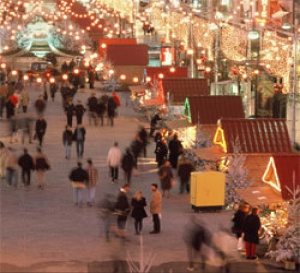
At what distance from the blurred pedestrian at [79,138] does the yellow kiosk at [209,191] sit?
8.09 meters

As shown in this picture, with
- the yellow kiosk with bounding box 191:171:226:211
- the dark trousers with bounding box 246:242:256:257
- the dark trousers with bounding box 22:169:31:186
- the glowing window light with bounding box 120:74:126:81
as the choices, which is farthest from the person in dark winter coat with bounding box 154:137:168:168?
the glowing window light with bounding box 120:74:126:81

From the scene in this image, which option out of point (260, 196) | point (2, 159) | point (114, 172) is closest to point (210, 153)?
point (114, 172)

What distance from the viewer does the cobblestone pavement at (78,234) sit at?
66.4ft

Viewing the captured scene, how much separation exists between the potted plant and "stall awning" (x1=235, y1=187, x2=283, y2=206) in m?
0.96

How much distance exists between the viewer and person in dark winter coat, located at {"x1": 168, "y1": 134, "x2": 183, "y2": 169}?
1210 inches

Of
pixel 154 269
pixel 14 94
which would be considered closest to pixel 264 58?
pixel 14 94

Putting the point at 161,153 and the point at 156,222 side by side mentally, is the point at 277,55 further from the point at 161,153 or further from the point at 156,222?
the point at 156,222

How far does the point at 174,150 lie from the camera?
30844mm

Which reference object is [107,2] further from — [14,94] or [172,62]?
[14,94]

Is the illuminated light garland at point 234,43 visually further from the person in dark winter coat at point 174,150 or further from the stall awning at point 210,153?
the stall awning at point 210,153

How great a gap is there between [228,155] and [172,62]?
3025cm

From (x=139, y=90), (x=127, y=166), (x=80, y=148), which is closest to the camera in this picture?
(x=127, y=166)

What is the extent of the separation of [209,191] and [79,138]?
8340 millimetres

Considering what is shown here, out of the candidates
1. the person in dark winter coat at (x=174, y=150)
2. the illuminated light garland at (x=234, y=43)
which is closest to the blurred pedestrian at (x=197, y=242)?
the person in dark winter coat at (x=174, y=150)
